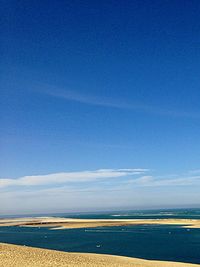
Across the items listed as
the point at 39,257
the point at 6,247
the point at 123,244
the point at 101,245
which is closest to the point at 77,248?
the point at 101,245

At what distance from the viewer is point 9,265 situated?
37.9m

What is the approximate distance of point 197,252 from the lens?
56625 mm

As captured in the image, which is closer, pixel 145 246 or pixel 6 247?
pixel 6 247

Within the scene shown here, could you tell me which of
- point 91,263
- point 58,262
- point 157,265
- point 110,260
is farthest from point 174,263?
point 58,262

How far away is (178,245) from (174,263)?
70.7 ft

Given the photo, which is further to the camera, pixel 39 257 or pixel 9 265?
pixel 39 257

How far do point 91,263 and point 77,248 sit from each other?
76.5ft

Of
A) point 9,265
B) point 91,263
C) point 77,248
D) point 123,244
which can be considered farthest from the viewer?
point 123,244

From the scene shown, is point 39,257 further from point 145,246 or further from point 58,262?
point 145,246

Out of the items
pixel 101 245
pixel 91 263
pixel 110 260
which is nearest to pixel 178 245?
pixel 101 245

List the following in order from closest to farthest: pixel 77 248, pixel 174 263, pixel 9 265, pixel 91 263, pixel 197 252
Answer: pixel 9 265, pixel 91 263, pixel 174 263, pixel 197 252, pixel 77 248

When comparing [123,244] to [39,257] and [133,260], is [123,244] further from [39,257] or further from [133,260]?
[39,257]

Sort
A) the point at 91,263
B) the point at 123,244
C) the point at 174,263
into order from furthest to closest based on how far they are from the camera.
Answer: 1. the point at 123,244
2. the point at 174,263
3. the point at 91,263

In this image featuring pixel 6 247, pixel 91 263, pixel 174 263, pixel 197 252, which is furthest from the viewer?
pixel 197 252
